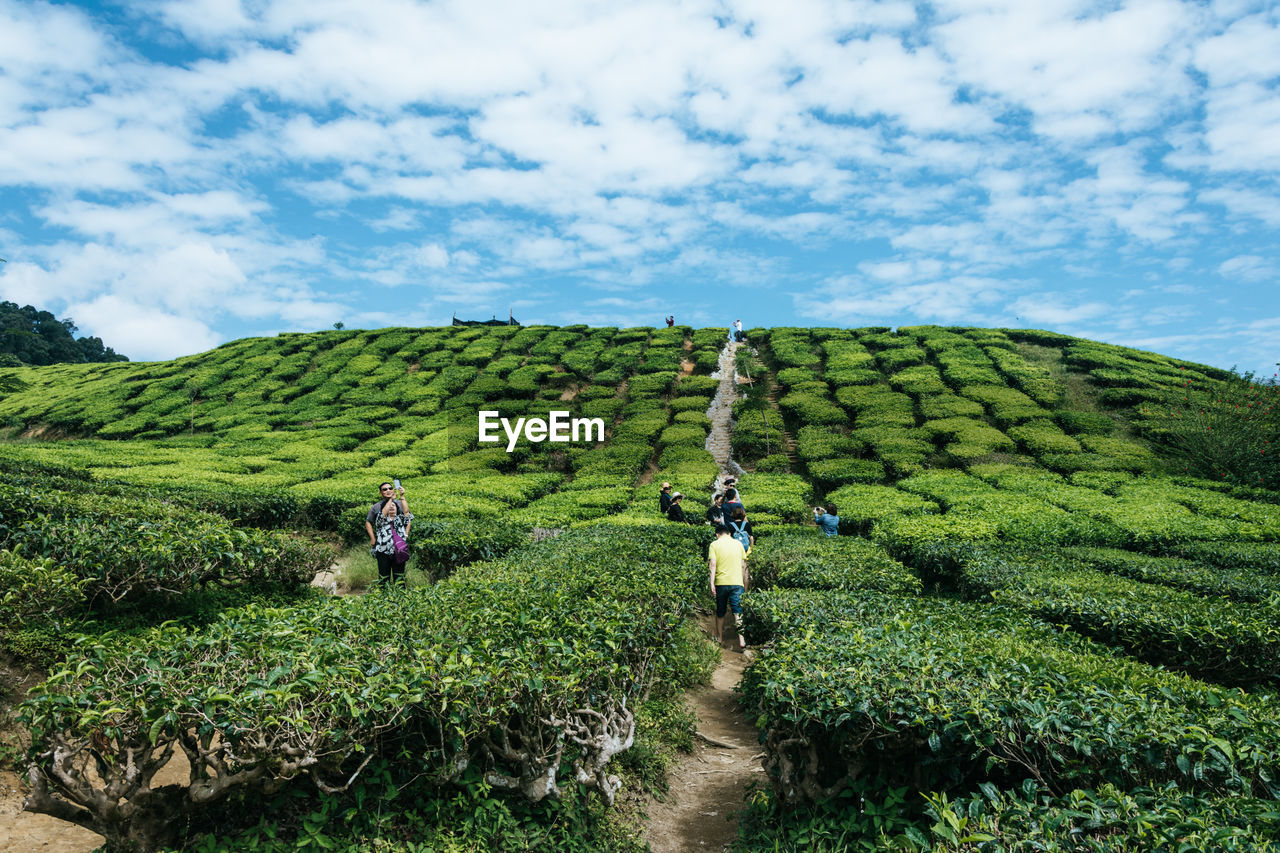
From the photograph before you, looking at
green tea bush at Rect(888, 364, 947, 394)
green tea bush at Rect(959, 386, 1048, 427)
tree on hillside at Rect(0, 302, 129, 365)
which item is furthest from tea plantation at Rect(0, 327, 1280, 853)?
tree on hillside at Rect(0, 302, 129, 365)

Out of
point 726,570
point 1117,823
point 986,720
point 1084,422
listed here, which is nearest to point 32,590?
point 726,570

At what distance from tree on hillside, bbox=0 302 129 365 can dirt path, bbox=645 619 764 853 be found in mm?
69557

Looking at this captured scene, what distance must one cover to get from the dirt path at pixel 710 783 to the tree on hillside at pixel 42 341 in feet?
228

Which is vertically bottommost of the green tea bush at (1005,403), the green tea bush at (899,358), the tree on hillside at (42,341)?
the green tea bush at (1005,403)


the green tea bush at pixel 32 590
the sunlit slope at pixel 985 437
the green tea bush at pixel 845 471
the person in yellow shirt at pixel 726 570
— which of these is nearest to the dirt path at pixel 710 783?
the person in yellow shirt at pixel 726 570

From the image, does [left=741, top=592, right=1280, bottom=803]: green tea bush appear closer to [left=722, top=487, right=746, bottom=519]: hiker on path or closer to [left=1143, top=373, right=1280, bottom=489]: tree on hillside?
[left=722, top=487, right=746, bottom=519]: hiker on path

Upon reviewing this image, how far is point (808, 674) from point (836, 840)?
3.30ft

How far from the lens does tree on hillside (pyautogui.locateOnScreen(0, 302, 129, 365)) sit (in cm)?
5725

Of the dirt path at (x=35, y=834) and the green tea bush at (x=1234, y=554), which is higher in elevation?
the green tea bush at (x=1234, y=554)

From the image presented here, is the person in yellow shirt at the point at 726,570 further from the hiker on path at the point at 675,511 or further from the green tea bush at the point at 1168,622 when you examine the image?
the hiker on path at the point at 675,511

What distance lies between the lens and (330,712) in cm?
378

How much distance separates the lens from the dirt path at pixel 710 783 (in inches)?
207

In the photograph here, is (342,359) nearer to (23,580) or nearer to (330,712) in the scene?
(23,580)

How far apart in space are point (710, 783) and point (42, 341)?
252ft
